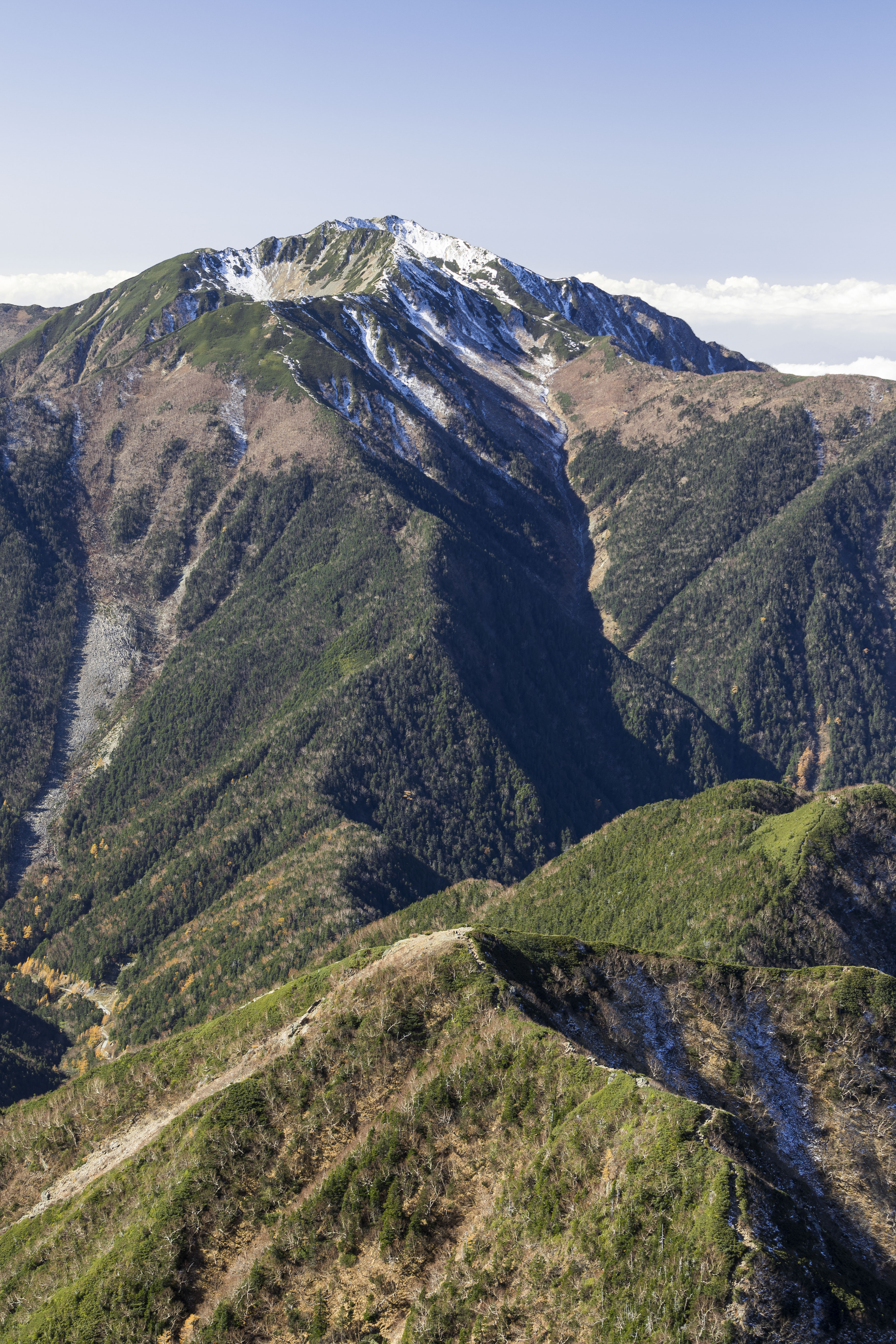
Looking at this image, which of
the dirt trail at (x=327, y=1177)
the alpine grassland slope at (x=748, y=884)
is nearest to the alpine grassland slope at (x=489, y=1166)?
the dirt trail at (x=327, y=1177)

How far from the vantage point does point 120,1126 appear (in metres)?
89.2

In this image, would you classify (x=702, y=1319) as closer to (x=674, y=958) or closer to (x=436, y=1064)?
(x=436, y=1064)

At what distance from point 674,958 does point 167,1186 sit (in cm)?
5404

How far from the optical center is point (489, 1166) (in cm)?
6475

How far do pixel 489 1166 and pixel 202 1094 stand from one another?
34.6m

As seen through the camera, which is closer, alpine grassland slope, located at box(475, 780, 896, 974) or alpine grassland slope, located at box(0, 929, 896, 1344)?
alpine grassland slope, located at box(0, 929, 896, 1344)

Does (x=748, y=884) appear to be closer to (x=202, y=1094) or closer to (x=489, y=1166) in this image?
(x=489, y=1166)

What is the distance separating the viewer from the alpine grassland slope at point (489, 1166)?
5347 centimetres

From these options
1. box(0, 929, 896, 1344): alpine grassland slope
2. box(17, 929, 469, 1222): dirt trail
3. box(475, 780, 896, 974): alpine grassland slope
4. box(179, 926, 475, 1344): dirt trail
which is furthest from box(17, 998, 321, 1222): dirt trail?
box(475, 780, 896, 974): alpine grassland slope

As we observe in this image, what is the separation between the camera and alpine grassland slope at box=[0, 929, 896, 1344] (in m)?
53.5

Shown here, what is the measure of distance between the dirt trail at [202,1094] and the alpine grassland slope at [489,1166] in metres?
0.45

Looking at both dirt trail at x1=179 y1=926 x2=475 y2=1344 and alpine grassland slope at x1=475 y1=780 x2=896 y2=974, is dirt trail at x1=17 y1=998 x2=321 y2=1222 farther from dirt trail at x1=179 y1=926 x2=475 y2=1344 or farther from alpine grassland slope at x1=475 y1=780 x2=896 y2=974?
alpine grassland slope at x1=475 y1=780 x2=896 y2=974

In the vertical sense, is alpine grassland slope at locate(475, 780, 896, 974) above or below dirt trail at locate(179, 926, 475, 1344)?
below

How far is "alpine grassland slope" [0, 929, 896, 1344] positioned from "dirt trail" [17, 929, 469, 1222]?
0.45 metres
